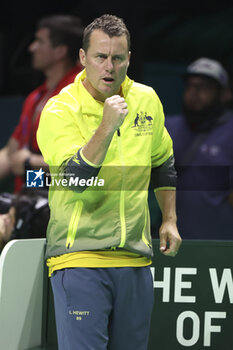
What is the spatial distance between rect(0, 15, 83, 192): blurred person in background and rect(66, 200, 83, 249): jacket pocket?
103 cm

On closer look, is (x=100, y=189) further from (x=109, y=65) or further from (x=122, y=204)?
(x=109, y=65)

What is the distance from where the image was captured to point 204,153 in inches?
140

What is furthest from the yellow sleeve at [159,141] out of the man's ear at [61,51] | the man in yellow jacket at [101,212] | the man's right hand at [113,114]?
the man's ear at [61,51]

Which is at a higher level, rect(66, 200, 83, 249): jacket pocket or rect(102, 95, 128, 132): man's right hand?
rect(102, 95, 128, 132): man's right hand

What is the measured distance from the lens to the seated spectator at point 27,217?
333 centimetres

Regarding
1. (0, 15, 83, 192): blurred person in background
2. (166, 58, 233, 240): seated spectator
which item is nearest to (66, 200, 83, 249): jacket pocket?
(166, 58, 233, 240): seated spectator

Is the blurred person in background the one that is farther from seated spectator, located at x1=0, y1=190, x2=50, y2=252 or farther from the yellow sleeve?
the yellow sleeve

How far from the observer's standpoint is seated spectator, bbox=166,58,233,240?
133 inches

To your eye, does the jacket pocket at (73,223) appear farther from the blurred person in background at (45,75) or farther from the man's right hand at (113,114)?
the blurred person in background at (45,75)

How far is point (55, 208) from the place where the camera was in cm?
243

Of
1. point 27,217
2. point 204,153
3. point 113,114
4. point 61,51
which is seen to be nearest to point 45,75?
point 61,51

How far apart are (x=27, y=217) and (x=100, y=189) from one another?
3.43 ft

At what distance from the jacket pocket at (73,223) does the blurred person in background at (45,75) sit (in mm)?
1032

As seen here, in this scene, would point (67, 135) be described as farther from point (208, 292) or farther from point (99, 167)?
point (208, 292)
